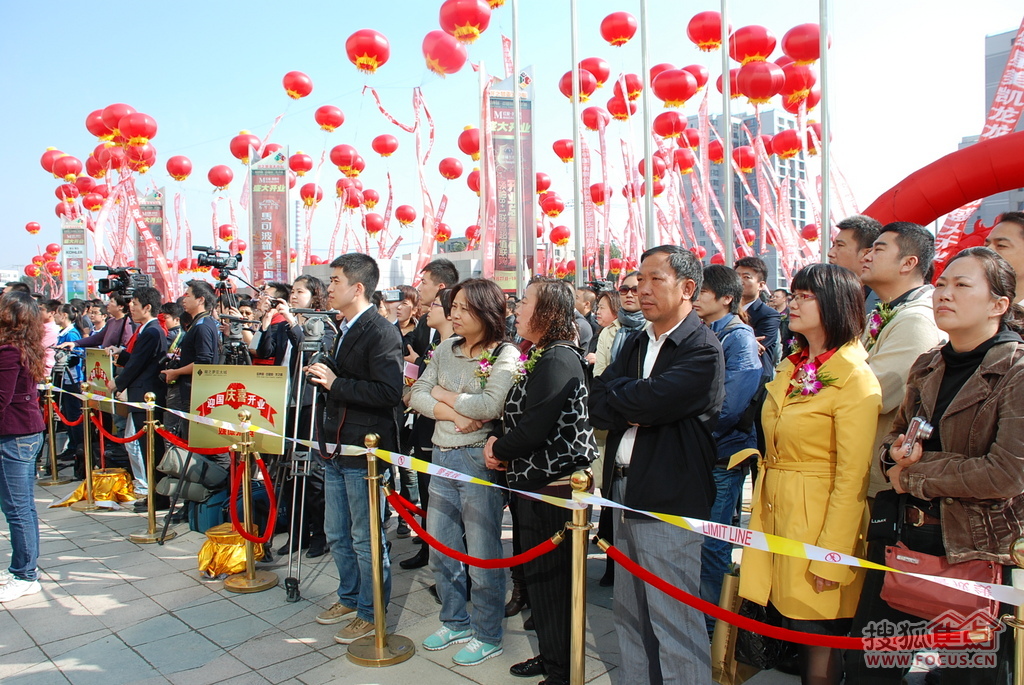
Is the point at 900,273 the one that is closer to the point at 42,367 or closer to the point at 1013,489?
the point at 1013,489

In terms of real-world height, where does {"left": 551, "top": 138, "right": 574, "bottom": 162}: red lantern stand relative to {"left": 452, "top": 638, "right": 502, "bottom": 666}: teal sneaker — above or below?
above

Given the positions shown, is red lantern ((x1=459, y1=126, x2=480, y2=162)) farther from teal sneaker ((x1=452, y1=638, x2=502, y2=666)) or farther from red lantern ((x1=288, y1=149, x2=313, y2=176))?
teal sneaker ((x1=452, y1=638, x2=502, y2=666))

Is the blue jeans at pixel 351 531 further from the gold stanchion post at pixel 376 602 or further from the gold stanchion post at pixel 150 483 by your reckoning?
the gold stanchion post at pixel 150 483

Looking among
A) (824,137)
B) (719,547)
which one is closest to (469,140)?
(824,137)

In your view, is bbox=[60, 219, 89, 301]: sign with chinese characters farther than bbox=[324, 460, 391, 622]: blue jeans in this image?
Yes

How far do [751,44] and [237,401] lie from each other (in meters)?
10.8

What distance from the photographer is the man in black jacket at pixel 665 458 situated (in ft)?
7.50

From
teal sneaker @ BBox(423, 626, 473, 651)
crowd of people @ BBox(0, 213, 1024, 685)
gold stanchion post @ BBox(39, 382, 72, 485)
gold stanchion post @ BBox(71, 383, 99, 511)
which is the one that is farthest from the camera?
gold stanchion post @ BBox(39, 382, 72, 485)

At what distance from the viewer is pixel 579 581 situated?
7.25 feet

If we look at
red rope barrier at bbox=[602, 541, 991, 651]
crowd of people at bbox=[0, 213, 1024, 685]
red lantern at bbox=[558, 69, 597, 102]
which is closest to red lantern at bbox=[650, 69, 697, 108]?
red lantern at bbox=[558, 69, 597, 102]

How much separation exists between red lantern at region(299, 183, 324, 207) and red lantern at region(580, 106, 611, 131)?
410 inches

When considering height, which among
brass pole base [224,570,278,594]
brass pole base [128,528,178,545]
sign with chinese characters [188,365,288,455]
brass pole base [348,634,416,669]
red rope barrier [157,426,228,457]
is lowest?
brass pole base [128,528,178,545]

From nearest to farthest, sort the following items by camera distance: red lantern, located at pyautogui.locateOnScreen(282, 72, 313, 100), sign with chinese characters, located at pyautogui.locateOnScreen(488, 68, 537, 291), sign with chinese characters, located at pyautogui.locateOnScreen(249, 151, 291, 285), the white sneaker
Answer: the white sneaker → sign with chinese characters, located at pyautogui.locateOnScreen(488, 68, 537, 291) → red lantern, located at pyautogui.locateOnScreen(282, 72, 313, 100) → sign with chinese characters, located at pyautogui.locateOnScreen(249, 151, 291, 285)

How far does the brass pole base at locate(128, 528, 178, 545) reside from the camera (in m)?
4.78
